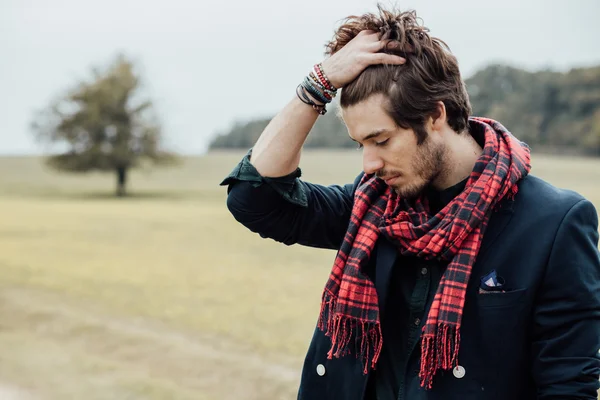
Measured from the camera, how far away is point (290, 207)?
261 cm

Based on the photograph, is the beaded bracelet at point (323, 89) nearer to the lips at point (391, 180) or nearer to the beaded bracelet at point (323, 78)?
the beaded bracelet at point (323, 78)

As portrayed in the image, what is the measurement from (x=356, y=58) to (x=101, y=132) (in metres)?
43.1

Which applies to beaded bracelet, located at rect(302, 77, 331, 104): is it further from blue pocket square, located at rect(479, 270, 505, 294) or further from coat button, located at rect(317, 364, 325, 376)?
coat button, located at rect(317, 364, 325, 376)

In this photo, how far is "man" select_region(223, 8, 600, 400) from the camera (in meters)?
2.11

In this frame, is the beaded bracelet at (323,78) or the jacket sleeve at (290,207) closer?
the beaded bracelet at (323,78)

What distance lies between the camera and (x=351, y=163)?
41.1 metres

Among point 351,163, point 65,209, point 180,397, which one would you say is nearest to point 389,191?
point 180,397

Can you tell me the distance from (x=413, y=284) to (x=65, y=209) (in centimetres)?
2691

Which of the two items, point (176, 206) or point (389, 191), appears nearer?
point (389, 191)

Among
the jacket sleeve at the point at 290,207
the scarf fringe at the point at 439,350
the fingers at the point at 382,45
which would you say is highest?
the fingers at the point at 382,45

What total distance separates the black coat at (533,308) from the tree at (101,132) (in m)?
41.2

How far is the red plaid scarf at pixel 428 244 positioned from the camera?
7.05ft

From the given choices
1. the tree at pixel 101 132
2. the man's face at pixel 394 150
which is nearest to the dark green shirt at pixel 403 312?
the man's face at pixel 394 150

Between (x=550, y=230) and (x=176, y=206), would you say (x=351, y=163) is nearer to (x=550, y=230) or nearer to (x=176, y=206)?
(x=176, y=206)
